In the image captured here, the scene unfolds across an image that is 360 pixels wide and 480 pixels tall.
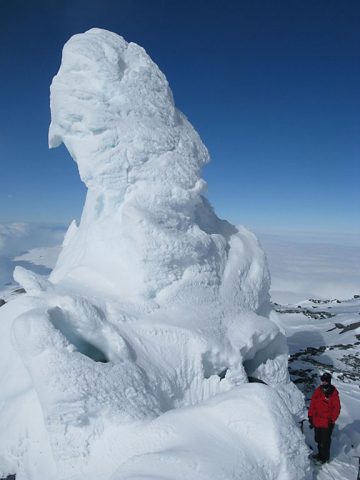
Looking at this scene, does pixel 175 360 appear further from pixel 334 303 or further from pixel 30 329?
pixel 334 303

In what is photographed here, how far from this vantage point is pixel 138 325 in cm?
939

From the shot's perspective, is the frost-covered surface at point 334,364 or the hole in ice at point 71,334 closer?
the hole in ice at point 71,334

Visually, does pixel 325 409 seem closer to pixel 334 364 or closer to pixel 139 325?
pixel 139 325

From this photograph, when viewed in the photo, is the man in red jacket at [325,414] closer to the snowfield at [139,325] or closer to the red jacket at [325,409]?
the red jacket at [325,409]

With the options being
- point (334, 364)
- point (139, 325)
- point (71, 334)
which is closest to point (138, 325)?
point (139, 325)

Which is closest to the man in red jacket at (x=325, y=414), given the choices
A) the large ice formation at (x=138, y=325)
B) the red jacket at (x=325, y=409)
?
the red jacket at (x=325, y=409)

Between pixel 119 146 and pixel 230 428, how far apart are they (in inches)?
319

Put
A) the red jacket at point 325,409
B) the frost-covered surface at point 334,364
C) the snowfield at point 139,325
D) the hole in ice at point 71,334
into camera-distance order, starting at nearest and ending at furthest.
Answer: the snowfield at point 139,325
the hole in ice at point 71,334
the red jacket at point 325,409
the frost-covered surface at point 334,364

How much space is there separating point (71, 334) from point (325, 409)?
20.0 feet

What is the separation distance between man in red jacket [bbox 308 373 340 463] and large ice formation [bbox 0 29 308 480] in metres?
1.45

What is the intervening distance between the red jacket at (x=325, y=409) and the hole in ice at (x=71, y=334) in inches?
199

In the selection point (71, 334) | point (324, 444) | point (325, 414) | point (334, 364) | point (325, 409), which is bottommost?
point (334, 364)

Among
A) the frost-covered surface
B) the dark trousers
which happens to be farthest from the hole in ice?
the frost-covered surface

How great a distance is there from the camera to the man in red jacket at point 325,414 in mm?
8992
